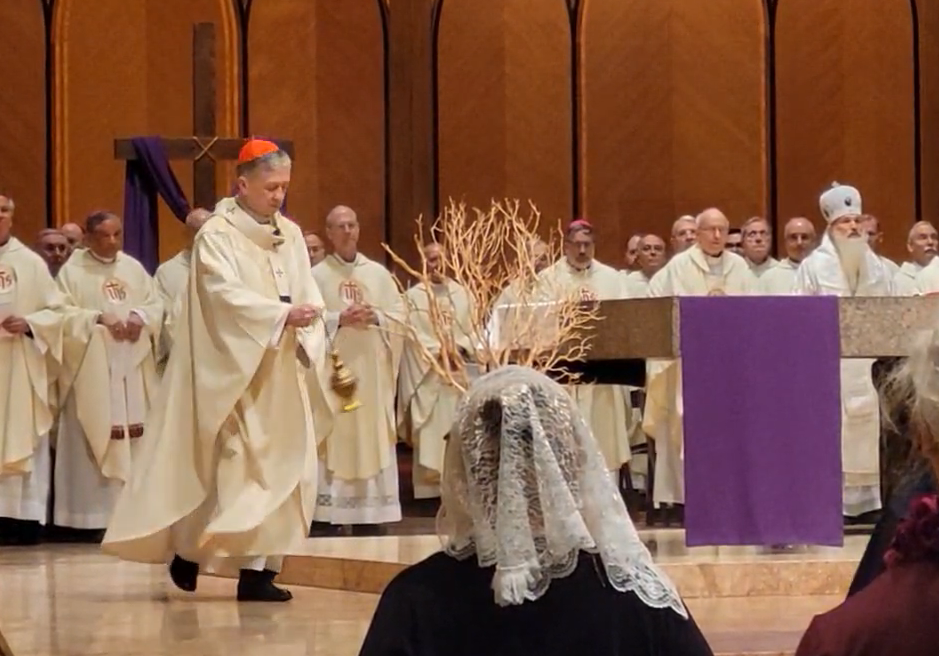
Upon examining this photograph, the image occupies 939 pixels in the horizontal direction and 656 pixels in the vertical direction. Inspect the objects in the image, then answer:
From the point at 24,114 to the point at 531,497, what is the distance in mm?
11246

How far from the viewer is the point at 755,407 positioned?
799cm

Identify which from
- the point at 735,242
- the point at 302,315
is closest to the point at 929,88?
the point at 735,242

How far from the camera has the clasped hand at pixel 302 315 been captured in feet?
24.6

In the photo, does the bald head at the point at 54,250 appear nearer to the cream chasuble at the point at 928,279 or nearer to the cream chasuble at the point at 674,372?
the cream chasuble at the point at 674,372

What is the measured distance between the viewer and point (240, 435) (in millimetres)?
7711

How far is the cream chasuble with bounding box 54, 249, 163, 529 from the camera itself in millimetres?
11602

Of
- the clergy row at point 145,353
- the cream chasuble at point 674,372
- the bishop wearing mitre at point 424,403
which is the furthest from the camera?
the bishop wearing mitre at point 424,403

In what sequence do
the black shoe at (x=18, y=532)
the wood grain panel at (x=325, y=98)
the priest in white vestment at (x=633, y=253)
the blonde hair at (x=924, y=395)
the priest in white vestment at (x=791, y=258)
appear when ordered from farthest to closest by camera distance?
the wood grain panel at (x=325, y=98)
the priest in white vestment at (x=633, y=253)
the black shoe at (x=18, y=532)
the priest in white vestment at (x=791, y=258)
the blonde hair at (x=924, y=395)

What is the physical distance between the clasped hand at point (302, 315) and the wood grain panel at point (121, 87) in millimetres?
6331

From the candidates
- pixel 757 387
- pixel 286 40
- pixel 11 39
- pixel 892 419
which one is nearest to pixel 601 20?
pixel 286 40

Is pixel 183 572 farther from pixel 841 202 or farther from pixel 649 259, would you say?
pixel 649 259

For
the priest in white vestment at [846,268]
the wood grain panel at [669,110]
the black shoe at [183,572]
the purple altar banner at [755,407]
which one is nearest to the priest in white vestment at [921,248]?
the priest in white vestment at [846,268]

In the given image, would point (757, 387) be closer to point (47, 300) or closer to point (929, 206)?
point (47, 300)

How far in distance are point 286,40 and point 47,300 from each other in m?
3.49
